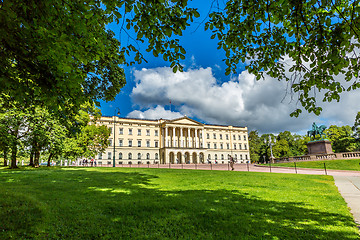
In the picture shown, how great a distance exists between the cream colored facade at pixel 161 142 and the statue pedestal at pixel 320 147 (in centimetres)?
4050

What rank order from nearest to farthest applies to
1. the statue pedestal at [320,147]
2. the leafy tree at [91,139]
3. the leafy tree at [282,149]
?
the leafy tree at [91,139]
the statue pedestal at [320,147]
the leafy tree at [282,149]

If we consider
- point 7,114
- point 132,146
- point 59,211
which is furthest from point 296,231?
point 132,146

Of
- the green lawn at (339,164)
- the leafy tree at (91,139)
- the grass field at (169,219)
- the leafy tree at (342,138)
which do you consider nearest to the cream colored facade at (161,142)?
the leafy tree at (91,139)

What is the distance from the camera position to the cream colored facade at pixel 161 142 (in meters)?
63.5

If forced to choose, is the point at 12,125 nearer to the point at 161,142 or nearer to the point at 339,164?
the point at 339,164

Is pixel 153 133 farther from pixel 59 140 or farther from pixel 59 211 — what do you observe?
pixel 59 211

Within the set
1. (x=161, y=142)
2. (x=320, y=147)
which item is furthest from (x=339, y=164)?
(x=161, y=142)

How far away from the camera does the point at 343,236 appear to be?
3.88 metres

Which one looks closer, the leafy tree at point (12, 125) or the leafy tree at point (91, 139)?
the leafy tree at point (12, 125)

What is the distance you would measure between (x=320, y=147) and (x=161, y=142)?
48.3m

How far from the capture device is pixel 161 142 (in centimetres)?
6912

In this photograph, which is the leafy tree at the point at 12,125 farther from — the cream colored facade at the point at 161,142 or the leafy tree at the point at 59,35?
the cream colored facade at the point at 161,142

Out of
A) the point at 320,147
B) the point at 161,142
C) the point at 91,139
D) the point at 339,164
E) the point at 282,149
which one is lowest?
the point at 339,164

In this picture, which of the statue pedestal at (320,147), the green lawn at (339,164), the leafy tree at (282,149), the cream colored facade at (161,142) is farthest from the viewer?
the leafy tree at (282,149)
